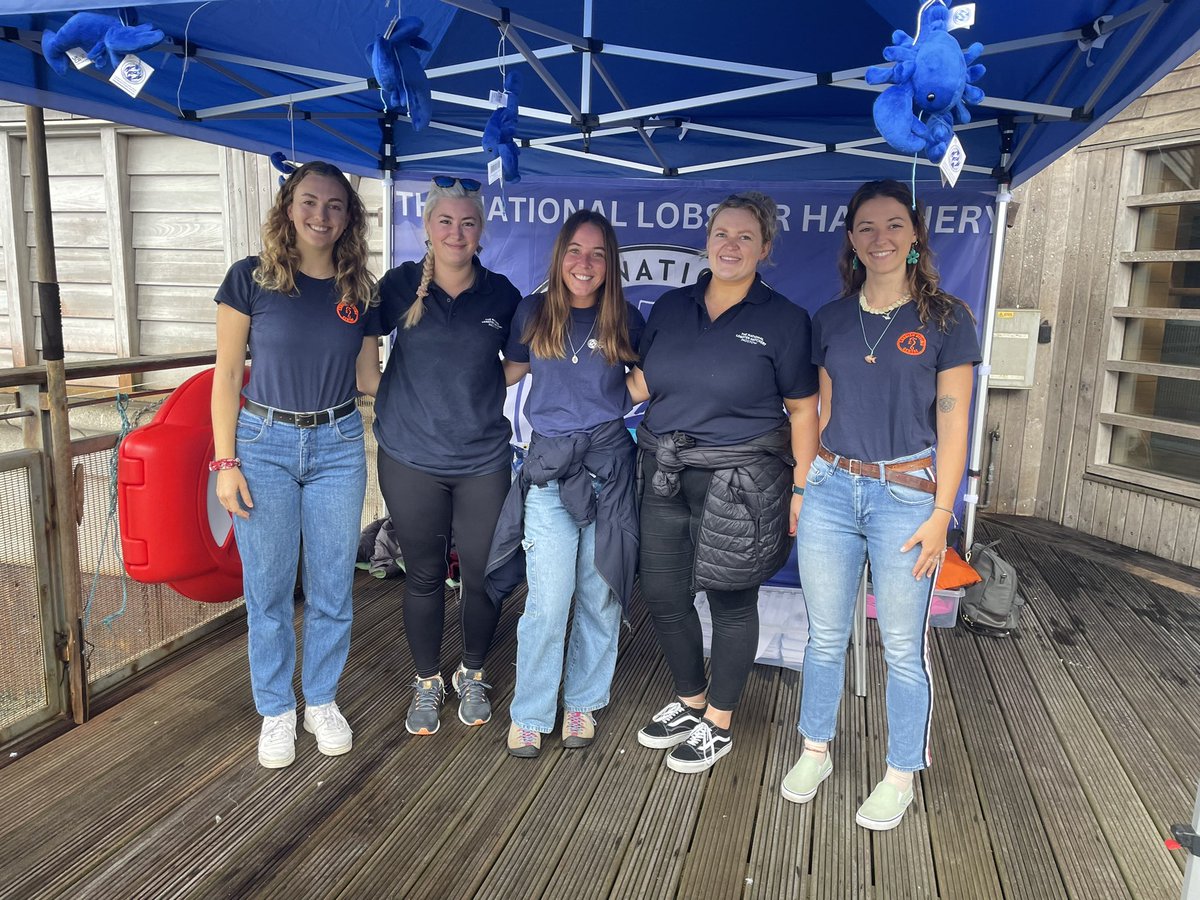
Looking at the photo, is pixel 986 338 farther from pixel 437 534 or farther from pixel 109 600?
pixel 109 600

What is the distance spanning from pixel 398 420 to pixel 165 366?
1.19m

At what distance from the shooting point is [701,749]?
8.00 feet

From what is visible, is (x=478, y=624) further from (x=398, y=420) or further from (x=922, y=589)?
Answer: (x=922, y=589)

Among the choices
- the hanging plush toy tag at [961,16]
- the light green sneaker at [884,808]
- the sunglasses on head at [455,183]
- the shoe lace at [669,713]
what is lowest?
the light green sneaker at [884,808]

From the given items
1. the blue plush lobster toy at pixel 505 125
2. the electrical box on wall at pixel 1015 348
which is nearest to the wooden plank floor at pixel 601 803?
the blue plush lobster toy at pixel 505 125

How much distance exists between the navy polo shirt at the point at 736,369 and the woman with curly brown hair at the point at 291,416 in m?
0.89

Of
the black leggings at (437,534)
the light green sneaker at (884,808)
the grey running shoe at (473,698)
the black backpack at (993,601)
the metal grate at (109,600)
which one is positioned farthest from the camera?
the black backpack at (993,601)

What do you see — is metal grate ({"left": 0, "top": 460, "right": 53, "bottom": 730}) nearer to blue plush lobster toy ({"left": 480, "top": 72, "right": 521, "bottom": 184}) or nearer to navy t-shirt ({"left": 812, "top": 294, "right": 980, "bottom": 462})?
blue plush lobster toy ({"left": 480, "top": 72, "right": 521, "bottom": 184})

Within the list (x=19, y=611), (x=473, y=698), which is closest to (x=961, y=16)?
(x=473, y=698)

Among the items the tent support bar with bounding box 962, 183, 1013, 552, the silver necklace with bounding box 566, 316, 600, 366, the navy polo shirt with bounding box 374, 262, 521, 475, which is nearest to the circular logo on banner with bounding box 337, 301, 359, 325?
the navy polo shirt with bounding box 374, 262, 521, 475

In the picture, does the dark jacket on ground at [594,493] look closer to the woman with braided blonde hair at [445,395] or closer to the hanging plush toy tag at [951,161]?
the woman with braided blonde hair at [445,395]

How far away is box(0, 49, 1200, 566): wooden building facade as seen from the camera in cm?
466

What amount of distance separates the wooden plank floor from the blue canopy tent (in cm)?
120

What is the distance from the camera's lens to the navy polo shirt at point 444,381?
2.34 m
